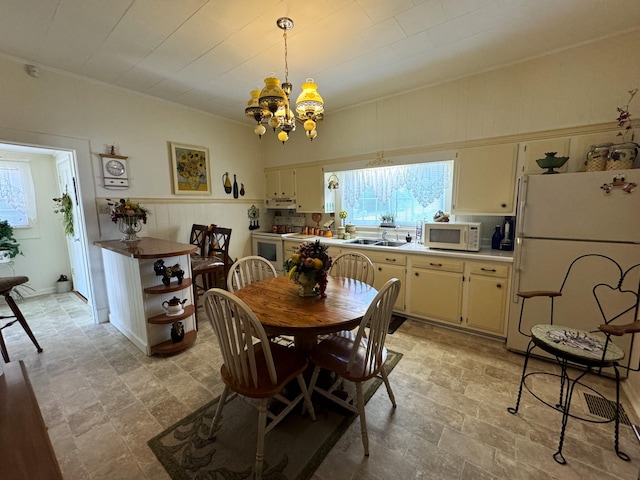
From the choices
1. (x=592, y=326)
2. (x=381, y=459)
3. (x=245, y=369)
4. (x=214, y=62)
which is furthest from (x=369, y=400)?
(x=214, y=62)

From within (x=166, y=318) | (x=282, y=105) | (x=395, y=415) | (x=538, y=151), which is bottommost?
(x=395, y=415)

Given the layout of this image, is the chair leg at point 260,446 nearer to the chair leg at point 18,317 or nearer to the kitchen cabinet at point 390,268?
the kitchen cabinet at point 390,268

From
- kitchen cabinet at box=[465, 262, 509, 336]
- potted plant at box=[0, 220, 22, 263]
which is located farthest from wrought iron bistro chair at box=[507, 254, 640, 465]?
potted plant at box=[0, 220, 22, 263]

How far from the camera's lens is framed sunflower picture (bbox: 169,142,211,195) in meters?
3.67

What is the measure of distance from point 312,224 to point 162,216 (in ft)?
7.26

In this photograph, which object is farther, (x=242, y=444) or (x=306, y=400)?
(x=306, y=400)

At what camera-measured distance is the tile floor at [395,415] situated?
1.43 metres

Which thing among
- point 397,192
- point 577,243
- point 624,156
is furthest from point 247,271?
point 624,156

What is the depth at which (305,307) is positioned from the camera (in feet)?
5.62

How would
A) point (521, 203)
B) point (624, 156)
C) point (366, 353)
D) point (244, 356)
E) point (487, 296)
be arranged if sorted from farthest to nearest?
point (487, 296), point (521, 203), point (624, 156), point (366, 353), point (244, 356)

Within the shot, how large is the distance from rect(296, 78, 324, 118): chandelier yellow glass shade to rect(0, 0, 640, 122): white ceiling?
524mm

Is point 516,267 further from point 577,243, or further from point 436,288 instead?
point 436,288

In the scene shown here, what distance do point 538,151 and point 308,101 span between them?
2.26 metres

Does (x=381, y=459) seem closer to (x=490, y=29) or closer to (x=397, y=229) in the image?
(x=397, y=229)
